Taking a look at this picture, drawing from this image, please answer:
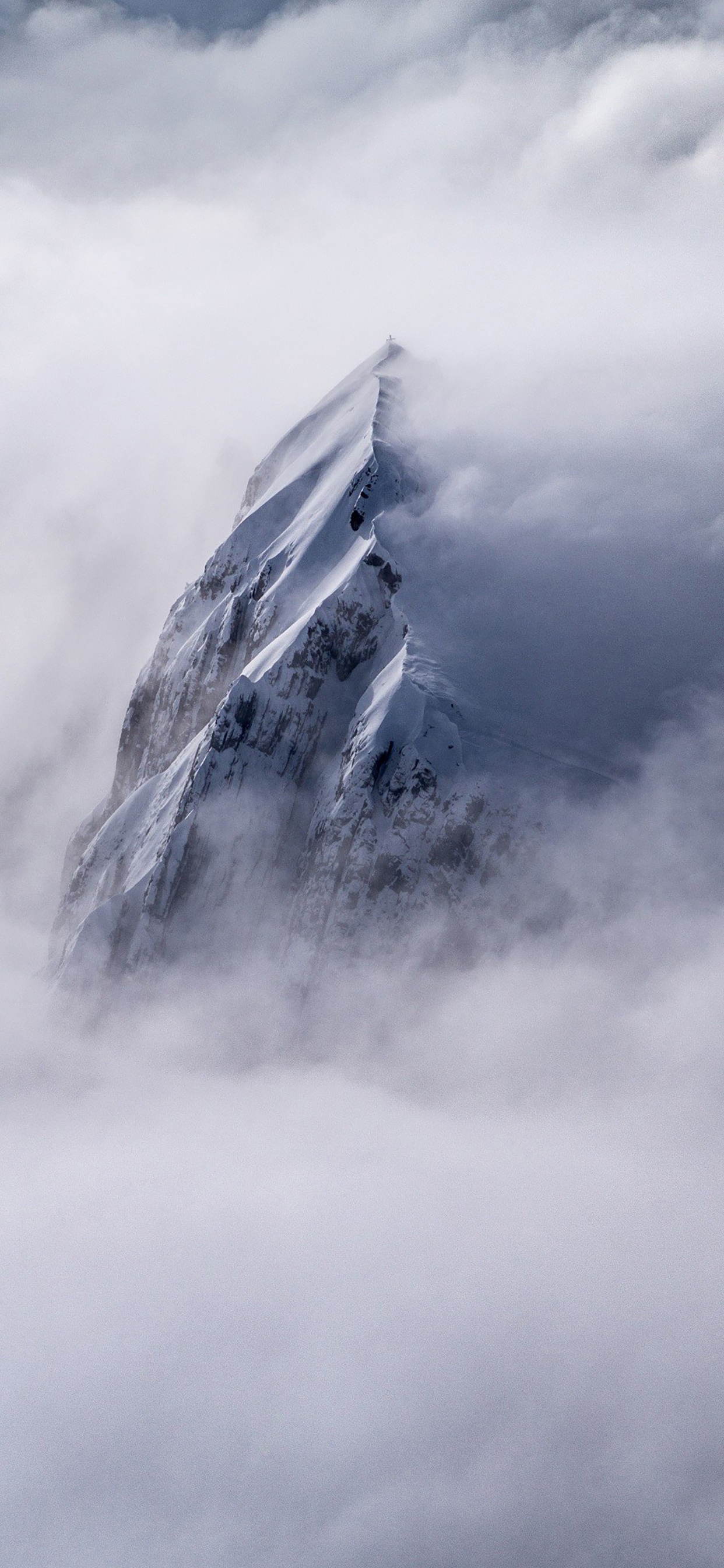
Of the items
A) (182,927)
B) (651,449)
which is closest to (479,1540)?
(182,927)

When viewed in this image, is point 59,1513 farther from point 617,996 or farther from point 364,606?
point 364,606

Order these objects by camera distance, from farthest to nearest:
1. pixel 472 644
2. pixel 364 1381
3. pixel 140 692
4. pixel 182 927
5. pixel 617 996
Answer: pixel 140 692 < pixel 364 1381 < pixel 182 927 < pixel 472 644 < pixel 617 996

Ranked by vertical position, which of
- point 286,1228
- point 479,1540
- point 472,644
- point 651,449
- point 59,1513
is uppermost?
point 651,449

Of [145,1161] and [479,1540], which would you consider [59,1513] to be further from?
[479,1540]

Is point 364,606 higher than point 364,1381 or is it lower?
higher

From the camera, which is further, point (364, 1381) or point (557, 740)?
point (364, 1381)

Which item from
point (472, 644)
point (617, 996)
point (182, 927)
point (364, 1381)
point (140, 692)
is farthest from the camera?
point (140, 692)
